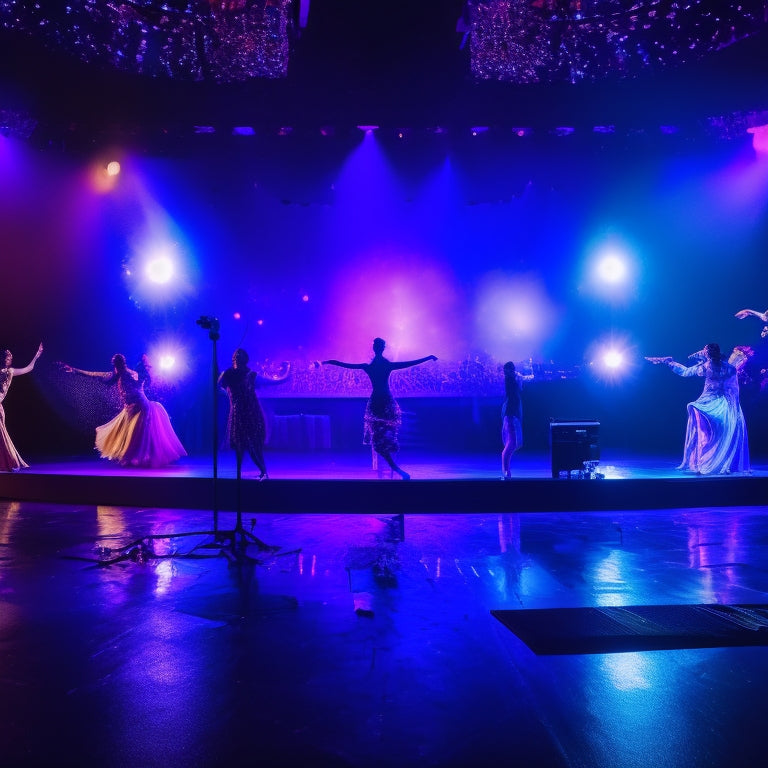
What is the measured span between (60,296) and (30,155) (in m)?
3.09

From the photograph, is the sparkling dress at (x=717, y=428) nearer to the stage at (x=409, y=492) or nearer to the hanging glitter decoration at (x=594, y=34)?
the stage at (x=409, y=492)

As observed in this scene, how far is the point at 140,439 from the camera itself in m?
9.67

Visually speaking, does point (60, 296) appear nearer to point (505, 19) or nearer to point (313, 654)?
point (505, 19)

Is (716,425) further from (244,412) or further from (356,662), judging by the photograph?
(356,662)

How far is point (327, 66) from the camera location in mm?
9562

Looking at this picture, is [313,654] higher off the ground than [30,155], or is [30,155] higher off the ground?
[30,155]

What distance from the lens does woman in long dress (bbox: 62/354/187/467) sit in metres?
9.66

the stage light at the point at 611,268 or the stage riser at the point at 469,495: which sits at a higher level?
the stage light at the point at 611,268

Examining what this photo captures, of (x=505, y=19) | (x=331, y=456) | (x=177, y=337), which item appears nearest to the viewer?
(x=505, y=19)

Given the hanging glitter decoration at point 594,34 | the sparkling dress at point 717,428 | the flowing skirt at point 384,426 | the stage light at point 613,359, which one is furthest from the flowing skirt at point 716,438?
the hanging glitter decoration at point 594,34

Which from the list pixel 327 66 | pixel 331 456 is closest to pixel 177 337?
pixel 331 456

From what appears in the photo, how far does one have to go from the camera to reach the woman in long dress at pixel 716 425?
27.5ft

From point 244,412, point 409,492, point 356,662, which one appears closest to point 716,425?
point 409,492

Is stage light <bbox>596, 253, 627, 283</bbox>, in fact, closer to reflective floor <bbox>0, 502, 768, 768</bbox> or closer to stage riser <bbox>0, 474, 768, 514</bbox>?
stage riser <bbox>0, 474, 768, 514</bbox>
